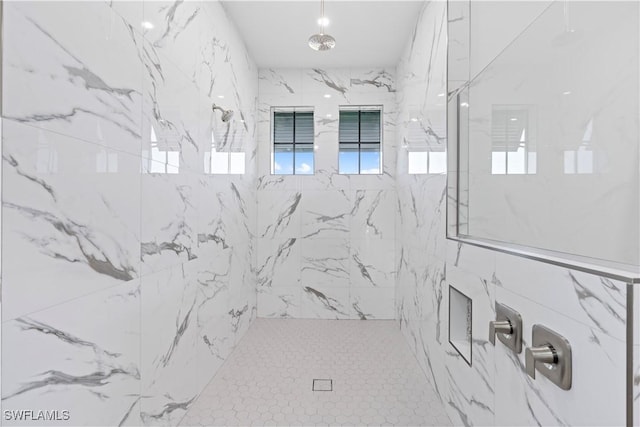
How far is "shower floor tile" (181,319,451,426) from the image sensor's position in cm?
171

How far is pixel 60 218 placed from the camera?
0.92 meters

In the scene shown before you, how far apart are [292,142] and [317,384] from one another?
233 centimetres

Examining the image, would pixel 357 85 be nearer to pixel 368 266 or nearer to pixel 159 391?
pixel 368 266

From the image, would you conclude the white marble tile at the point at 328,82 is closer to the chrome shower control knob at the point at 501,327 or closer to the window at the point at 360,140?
the window at the point at 360,140

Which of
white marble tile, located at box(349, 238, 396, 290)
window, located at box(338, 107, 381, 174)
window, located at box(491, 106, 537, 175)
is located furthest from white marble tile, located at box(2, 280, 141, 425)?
window, located at box(338, 107, 381, 174)

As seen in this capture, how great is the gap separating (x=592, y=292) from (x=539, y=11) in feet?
3.75

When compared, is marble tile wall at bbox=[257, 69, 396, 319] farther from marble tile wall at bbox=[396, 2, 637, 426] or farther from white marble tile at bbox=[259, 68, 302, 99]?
marble tile wall at bbox=[396, 2, 637, 426]

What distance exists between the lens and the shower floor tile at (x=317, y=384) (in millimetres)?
1711

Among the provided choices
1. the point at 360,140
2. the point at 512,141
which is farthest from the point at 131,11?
the point at 360,140

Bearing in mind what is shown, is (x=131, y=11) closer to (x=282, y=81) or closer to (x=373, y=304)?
(x=282, y=81)

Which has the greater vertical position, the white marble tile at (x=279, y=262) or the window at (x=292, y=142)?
the window at (x=292, y=142)

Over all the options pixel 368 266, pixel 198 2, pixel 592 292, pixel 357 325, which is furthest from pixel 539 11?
pixel 357 325

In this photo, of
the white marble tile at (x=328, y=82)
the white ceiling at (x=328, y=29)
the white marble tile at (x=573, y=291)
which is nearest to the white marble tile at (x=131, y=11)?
the white ceiling at (x=328, y=29)

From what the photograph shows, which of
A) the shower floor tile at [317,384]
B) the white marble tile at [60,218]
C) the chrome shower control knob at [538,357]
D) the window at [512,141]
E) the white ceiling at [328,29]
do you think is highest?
the white ceiling at [328,29]
